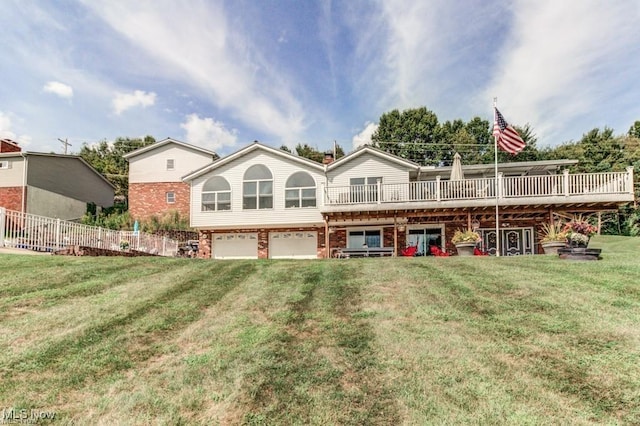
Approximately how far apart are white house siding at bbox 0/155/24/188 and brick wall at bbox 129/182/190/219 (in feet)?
20.2

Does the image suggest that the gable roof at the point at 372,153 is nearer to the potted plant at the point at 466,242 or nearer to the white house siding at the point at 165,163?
the potted plant at the point at 466,242

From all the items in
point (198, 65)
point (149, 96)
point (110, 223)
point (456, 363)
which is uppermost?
point (149, 96)

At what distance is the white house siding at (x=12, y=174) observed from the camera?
2188 centimetres

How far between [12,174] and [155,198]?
8182 millimetres

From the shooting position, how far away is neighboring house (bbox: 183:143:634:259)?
15453mm

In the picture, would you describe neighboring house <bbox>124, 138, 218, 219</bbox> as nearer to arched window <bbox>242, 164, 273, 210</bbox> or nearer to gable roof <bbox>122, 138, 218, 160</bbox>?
gable roof <bbox>122, 138, 218, 160</bbox>

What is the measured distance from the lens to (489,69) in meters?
20.7

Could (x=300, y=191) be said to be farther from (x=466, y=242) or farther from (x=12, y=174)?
(x=12, y=174)

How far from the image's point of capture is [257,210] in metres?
18.4

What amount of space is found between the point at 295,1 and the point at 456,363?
13.9m

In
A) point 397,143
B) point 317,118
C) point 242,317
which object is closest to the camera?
point 242,317

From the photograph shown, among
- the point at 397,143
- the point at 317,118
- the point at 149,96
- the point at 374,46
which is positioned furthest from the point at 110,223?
the point at 397,143

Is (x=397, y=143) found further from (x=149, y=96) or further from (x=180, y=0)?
(x=180, y=0)

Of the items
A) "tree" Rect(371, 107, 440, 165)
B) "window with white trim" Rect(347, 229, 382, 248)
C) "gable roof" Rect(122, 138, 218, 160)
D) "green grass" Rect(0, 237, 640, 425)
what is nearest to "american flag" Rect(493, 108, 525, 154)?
"window with white trim" Rect(347, 229, 382, 248)
